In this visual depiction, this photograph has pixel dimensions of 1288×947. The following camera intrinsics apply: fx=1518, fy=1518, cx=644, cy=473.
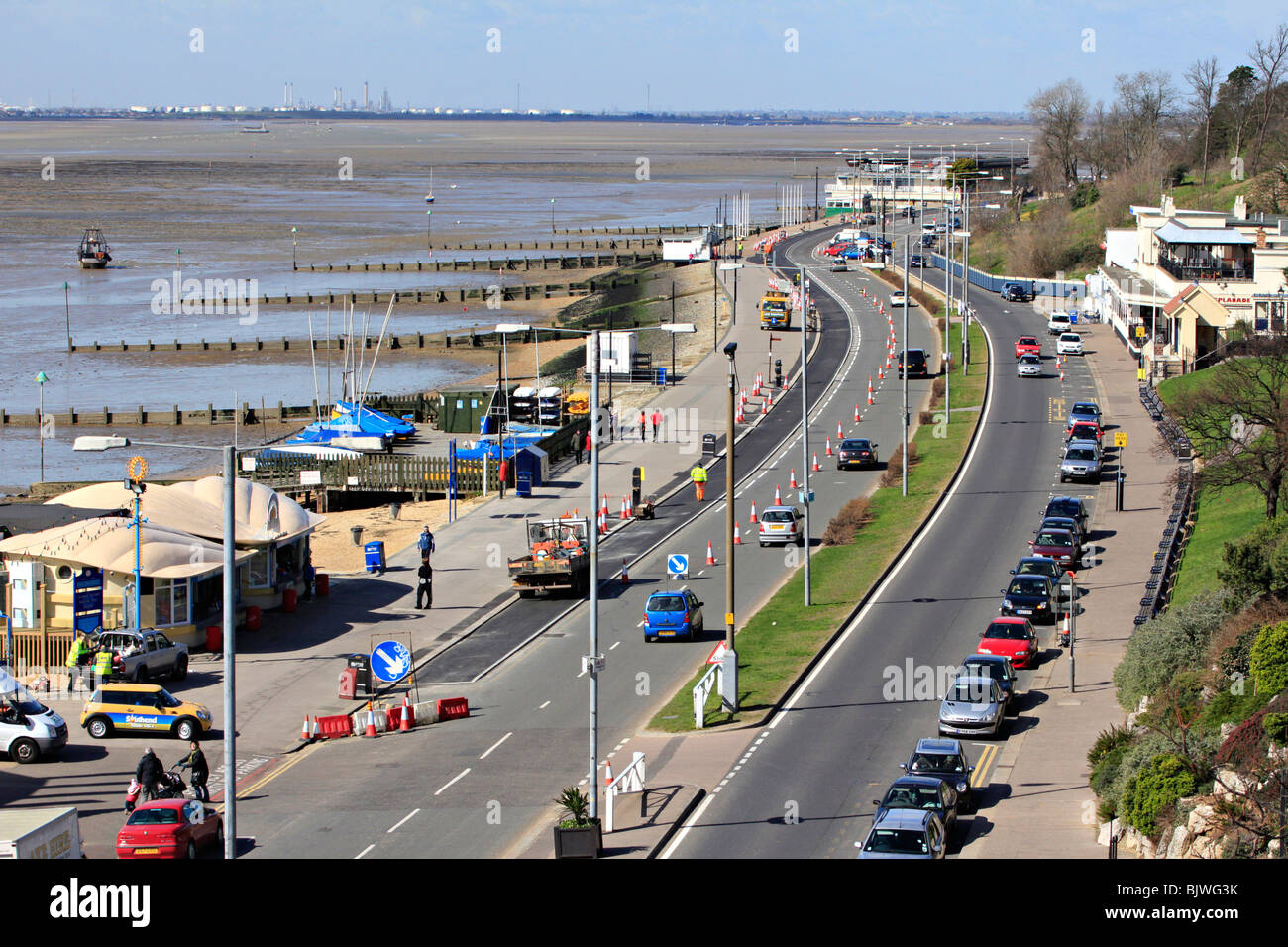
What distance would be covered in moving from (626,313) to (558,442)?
5214cm

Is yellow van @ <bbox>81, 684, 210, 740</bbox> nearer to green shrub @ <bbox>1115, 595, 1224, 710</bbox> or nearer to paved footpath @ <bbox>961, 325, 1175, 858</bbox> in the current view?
paved footpath @ <bbox>961, 325, 1175, 858</bbox>

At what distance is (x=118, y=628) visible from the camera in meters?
40.8

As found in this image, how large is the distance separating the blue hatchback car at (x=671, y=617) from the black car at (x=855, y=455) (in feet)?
73.3

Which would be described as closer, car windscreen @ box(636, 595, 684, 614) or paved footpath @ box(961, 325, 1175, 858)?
paved footpath @ box(961, 325, 1175, 858)

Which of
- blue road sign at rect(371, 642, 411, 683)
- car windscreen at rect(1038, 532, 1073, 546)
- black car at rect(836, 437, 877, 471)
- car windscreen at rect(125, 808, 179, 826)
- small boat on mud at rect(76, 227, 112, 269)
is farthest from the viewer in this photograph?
small boat on mud at rect(76, 227, 112, 269)

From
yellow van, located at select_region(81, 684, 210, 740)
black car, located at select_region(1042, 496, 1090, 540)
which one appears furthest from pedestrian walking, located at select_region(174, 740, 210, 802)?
black car, located at select_region(1042, 496, 1090, 540)

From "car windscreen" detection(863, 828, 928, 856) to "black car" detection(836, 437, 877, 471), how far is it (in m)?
39.9

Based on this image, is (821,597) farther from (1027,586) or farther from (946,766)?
(946,766)

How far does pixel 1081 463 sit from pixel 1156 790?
119 feet

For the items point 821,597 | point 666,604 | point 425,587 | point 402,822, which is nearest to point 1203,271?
point 821,597

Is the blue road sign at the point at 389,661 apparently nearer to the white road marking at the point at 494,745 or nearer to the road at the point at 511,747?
the road at the point at 511,747

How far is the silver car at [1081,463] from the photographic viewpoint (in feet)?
189

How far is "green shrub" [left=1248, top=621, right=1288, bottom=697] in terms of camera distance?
84.2ft

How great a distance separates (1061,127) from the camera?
17125cm
